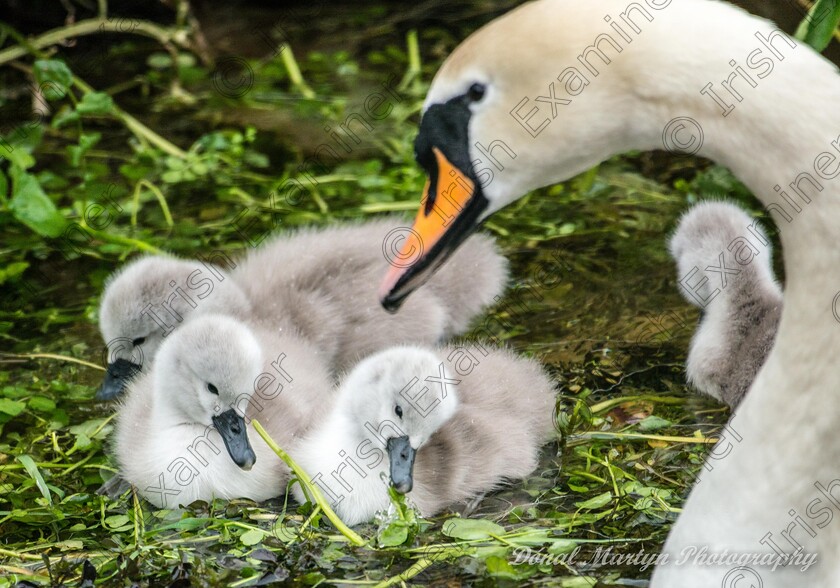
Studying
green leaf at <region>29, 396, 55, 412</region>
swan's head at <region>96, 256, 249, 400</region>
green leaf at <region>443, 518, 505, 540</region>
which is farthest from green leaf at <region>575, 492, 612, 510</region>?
green leaf at <region>29, 396, 55, 412</region>

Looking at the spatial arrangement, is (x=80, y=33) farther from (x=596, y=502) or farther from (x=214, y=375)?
(x=596, y=502)

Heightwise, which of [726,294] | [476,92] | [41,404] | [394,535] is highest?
[476,92]

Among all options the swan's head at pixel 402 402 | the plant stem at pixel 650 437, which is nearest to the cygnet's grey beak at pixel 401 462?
the swan's head at pixel 402 402

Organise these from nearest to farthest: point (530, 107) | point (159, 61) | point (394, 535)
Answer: point (530, 107) < point (394, 535) < point (159, 61)

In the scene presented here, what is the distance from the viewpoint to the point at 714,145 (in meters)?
2.22

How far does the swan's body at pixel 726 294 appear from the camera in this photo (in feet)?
11.6

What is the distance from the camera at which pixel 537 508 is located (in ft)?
10.6

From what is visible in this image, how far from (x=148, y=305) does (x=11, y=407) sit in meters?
0.47

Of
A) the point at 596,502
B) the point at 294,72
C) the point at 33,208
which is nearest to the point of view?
the point at 596,502

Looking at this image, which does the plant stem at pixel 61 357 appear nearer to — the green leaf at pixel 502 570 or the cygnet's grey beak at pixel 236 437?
the cygnet's grey beak at pixel 236 437

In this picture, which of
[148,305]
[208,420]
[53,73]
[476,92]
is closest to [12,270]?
[53,73]

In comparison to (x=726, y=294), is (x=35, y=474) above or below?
below

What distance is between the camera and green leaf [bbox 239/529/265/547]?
3055mm

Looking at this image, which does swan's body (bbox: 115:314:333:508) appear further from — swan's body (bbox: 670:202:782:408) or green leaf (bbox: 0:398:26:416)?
swan's body (bbox: 670:202:782:408)
